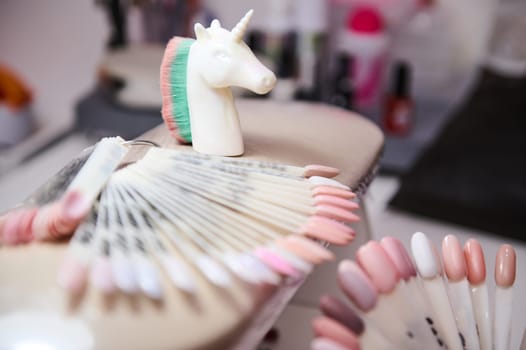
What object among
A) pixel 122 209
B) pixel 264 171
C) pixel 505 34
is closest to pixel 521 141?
pixel 505 34

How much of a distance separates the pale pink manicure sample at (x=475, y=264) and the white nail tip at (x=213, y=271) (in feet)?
0.58

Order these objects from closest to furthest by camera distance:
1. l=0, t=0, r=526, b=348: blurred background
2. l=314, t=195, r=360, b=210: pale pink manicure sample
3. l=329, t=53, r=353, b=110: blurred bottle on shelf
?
l=314, t=195, r=360, b=210: pale pink manicure sample < l=0, t=0, r=526, b=348: blurred background < l=329, t=53, r=353, b=110: blurred bottle on shelf

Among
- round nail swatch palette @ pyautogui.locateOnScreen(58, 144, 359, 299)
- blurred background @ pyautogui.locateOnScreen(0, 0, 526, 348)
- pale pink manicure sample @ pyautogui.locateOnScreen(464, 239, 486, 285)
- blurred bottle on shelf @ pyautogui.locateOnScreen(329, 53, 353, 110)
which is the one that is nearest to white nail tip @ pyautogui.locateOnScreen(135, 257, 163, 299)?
round nail swatch palette @ pyautogui.locateOnScreen(58, 144, 359, 299)

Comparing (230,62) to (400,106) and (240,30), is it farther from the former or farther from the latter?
(400,106)

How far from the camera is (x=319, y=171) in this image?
46 cm

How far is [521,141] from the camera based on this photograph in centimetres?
82

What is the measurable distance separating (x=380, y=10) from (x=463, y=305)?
77 centimetres

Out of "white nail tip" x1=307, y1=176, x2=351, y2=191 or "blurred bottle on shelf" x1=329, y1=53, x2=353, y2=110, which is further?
"blurred bottle on shelf" x1=329, y1=53, x2=353, y2=110

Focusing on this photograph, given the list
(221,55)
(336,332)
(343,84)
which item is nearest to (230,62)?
(221,55)

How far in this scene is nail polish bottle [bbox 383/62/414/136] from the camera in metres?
0.96

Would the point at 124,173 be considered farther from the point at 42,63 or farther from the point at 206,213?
the point at 42,63

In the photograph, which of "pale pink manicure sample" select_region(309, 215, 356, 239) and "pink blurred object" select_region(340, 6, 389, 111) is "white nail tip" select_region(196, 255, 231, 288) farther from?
"pink blurred object" select_region(340, 6, 389, 111)

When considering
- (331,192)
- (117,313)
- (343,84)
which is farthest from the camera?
(343,84)

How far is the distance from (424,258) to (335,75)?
2.11 ft
